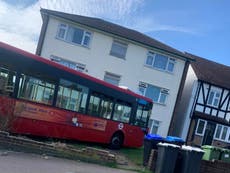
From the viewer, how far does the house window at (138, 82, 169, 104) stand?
29141mm

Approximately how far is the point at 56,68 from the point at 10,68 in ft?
6.62

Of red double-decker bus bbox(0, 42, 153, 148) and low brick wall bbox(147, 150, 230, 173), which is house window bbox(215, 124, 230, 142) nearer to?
red double-decker bus bbox(0, 42, 153, 148)

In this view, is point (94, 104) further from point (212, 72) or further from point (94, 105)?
point (212, 72)

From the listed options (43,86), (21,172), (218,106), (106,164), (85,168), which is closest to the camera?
(21,172)

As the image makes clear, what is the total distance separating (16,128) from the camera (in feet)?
43.9

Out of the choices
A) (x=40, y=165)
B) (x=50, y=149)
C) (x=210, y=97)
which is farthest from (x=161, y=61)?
(x=40, y=165)

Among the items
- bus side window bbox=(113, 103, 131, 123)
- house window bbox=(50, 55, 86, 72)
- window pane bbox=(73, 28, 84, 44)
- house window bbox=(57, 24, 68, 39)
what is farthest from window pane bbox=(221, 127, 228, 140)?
bus side window bbox=(113, 103, 131, 123)

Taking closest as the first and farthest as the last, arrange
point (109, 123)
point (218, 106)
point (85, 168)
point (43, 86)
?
1. point (85, 168)
2. point (43, 86)
3. point (109, 123)
4. point (218, 106)

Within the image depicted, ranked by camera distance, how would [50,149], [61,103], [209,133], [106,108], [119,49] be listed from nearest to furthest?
[50,149], [61,103], [106,108], [119,49], [209,133]

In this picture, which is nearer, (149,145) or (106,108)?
(149,145)

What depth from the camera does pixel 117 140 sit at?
1791 cm

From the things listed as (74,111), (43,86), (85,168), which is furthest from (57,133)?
(85,168)

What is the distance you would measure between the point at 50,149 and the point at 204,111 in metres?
22.9

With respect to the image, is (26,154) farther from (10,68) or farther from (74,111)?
(74,111)
